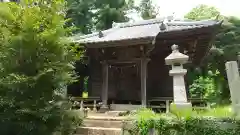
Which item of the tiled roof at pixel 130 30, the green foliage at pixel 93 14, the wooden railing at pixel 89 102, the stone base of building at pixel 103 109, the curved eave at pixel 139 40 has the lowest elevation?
the stone base of building at pixel 103 109

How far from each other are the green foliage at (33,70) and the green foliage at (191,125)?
2571 millimetres

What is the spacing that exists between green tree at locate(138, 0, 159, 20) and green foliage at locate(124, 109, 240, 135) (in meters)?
24.3

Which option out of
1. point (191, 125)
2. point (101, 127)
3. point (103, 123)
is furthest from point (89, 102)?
point (191, 125)

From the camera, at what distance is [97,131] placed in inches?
280

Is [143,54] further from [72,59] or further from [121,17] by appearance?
[121,17]

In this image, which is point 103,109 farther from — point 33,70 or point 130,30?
point 33,70

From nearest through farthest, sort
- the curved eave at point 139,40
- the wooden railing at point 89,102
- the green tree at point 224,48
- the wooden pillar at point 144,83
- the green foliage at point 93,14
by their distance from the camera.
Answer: the curved eave at point 139,40
the wooden pillar at point 144,83
the wooden railing at point 89,102
the green tree at point 224,48
the green foliage at point 93,14

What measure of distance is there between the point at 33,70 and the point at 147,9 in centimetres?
2546

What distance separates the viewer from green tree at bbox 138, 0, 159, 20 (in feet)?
94.0

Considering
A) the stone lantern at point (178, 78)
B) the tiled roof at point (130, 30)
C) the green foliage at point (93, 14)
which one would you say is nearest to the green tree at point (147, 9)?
the green foliage at point (93, 14)

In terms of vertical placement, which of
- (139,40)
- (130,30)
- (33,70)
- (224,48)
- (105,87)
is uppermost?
(224,48)

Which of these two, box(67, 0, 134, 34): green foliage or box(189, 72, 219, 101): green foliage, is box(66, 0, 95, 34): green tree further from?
box(189, 72, 219, 101): green foliage

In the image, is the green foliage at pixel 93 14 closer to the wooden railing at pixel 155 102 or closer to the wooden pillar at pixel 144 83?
the wooden railing at pixel 155 102

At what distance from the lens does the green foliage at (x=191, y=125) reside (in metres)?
5.05
